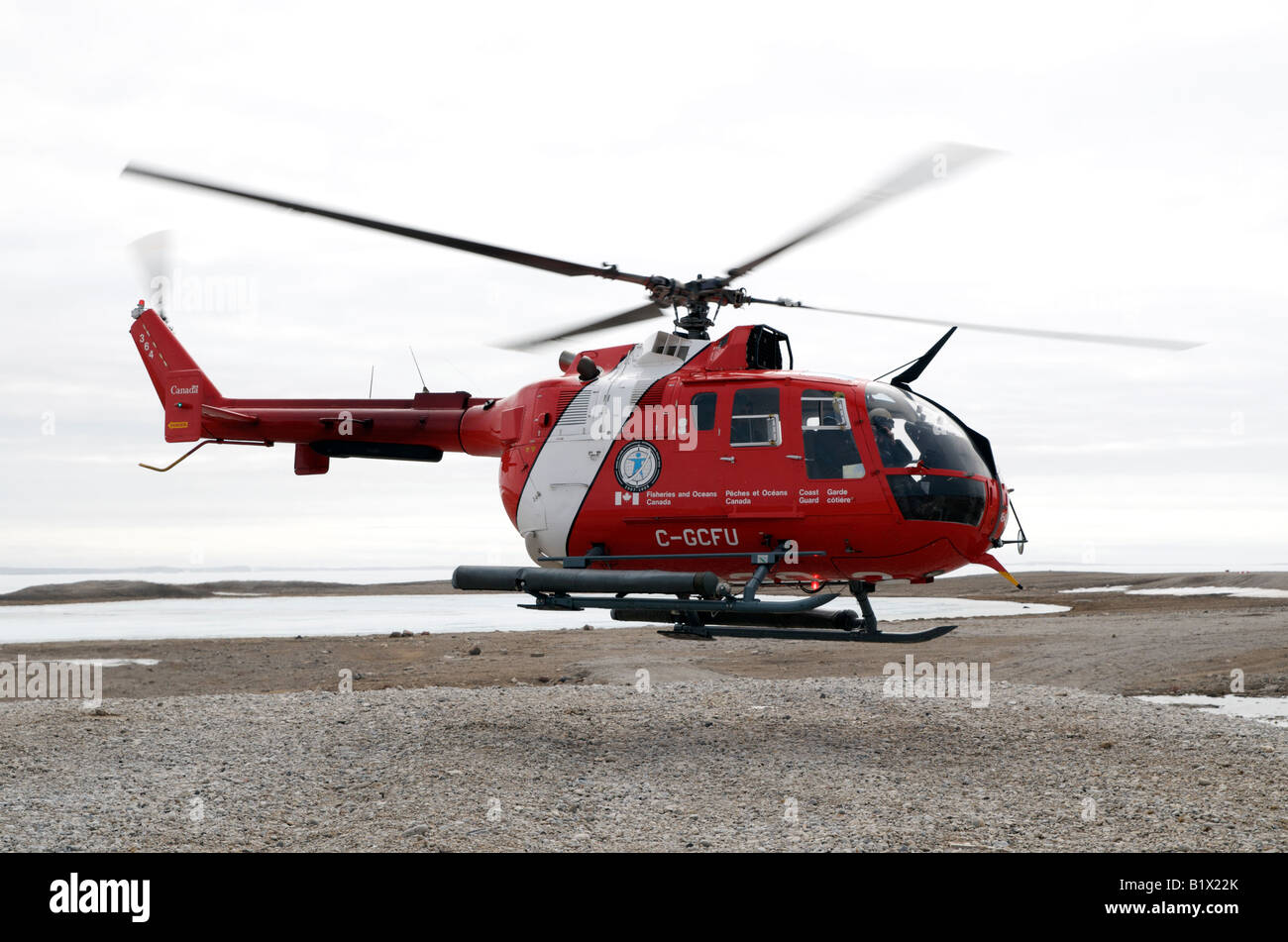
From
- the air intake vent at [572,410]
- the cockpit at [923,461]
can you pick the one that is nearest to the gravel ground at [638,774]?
the cockpit at [923,461]

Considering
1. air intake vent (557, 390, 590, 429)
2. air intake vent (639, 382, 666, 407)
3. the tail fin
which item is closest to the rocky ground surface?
air intake vent (557, 390, 590, 429)

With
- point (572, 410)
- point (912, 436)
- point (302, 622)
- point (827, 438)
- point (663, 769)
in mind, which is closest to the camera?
point (663, 769)

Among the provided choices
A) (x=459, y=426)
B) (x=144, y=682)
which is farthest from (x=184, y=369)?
(x=144, y=682)

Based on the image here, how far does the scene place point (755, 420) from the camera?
38.4ft

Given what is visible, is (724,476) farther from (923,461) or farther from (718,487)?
(923,461)

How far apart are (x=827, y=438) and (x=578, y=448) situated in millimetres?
3220

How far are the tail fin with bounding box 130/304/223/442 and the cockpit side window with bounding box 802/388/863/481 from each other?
9915mm

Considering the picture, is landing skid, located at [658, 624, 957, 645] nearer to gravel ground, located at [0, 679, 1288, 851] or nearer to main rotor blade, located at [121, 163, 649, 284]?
gravel ground, located at [0, 679, 1288, 851]

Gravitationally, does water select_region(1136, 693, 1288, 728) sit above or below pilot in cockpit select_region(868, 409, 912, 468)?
below

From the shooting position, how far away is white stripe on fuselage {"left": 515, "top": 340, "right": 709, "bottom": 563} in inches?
496

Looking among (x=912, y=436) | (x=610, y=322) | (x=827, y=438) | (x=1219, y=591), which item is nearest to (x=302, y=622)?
(x=610, y=322)

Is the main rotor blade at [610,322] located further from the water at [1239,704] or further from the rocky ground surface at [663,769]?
the water at [1239,704]

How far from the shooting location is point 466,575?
13.0m
